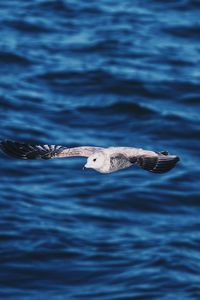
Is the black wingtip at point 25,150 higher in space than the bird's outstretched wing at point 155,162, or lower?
higher

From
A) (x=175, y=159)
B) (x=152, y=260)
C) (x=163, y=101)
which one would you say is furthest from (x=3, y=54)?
(x=175, y=159)

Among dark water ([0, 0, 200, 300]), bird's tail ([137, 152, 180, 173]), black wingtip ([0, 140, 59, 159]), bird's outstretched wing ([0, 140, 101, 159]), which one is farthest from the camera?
dark water ([0, 0, 200, 300])

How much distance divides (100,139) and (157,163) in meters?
16.1

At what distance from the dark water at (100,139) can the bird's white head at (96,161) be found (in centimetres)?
1115

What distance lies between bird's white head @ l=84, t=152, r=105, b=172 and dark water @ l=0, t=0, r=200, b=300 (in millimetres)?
11146

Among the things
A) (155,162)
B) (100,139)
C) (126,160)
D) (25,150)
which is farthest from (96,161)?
(100,139)

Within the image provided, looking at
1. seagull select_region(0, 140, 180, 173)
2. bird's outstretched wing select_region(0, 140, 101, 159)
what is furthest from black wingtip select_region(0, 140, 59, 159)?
seagull select_region(0, 140, 180, 173)

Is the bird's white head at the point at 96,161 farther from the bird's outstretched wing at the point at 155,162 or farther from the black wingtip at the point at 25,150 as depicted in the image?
the black wingtip at the point at 25,150

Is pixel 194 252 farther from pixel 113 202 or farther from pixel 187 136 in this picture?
pixel 187 136

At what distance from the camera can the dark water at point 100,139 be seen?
2312cm

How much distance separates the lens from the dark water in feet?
75.9

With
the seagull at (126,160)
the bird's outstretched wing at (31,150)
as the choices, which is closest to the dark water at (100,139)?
the bird's outstretched wing at (31,150)

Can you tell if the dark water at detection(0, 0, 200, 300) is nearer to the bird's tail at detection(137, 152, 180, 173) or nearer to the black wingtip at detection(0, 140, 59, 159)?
the black wingtip at detection(0, 140, 59, 159)

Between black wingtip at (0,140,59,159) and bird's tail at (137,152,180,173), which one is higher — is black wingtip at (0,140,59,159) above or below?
above
